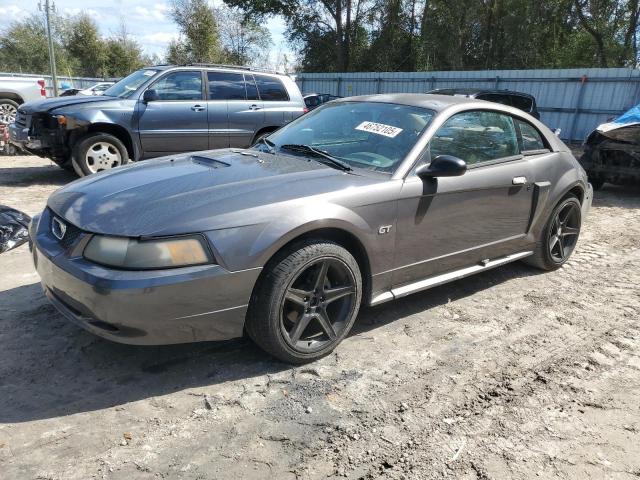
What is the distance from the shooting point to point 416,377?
3.09 m

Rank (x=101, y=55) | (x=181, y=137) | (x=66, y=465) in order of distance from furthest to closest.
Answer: (x=101, y=55) → (x=181, y=137) → (x=66, y=465)

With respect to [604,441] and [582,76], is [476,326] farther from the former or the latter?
[582,76]

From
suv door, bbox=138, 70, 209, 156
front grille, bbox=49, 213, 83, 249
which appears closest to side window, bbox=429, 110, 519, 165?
front grille, bbox=49, 213, 83, 249

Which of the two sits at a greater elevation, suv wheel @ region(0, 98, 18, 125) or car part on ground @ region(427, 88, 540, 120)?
car part on ground @ region(427, 88, 540, 120)

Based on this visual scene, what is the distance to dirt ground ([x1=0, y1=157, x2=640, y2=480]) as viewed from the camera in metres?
2.36

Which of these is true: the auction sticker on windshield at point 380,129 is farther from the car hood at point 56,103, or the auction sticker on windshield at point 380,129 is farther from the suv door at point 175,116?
the car hood at point 56,103

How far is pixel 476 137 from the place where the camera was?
4.06 m

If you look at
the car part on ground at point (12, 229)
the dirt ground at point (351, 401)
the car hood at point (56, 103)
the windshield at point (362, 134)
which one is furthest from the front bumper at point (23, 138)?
the windshield at point (362, 134)

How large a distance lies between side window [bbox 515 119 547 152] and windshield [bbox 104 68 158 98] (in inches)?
238

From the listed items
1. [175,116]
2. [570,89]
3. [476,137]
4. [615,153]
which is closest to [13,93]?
[175,116]

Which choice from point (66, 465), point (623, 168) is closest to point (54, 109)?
point (66, 465)

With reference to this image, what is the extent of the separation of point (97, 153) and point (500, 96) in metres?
8.28

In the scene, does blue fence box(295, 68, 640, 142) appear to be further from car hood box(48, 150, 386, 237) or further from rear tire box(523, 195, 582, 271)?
car hood box(48, 150, 386, 237)

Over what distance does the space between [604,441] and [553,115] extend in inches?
686
